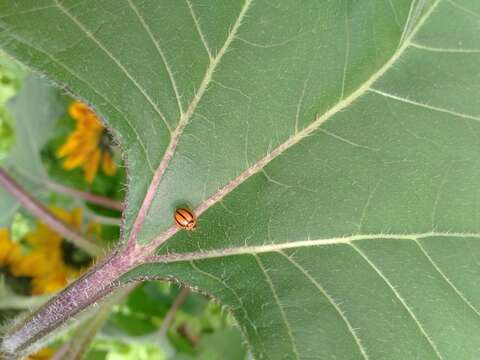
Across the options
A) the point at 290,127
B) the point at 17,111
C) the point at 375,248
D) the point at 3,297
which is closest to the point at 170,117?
the point at 290,127

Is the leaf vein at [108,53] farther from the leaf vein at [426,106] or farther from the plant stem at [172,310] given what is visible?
the plant stem at [172,310]

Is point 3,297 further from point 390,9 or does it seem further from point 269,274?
point 390,9

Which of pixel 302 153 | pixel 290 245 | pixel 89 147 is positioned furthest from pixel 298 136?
pixel 89 147

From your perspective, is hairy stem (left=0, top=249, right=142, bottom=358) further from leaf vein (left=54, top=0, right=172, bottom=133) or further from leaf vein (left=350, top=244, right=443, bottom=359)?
leaf vein (left=350, top=244, right=443, bottom=359)

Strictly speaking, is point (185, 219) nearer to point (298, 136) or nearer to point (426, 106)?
point (298, 136)

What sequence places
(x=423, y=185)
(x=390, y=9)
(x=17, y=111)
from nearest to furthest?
(x=390, y=9) → (x=423, y=185) → (x=17, y=111)

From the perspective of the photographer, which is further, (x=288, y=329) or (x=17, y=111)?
(x=17, y=111)
